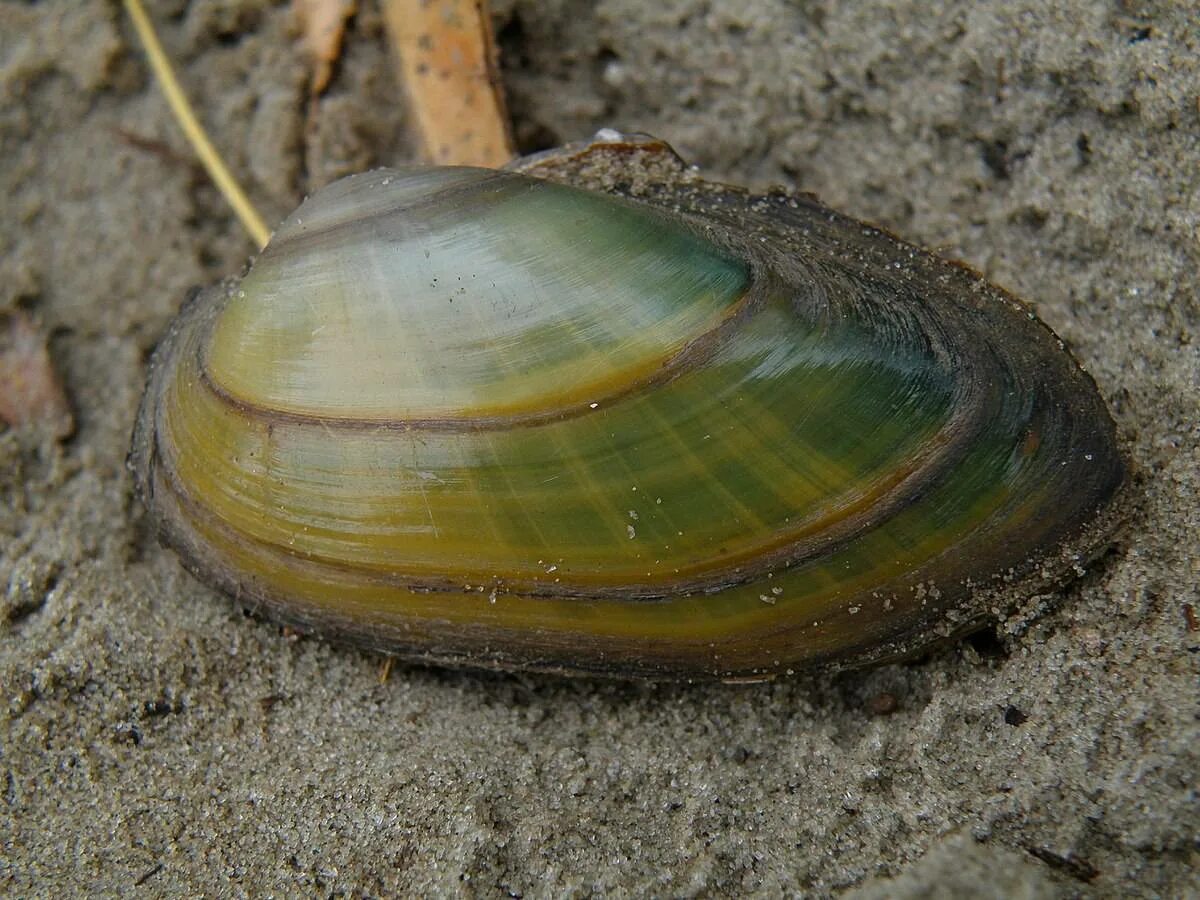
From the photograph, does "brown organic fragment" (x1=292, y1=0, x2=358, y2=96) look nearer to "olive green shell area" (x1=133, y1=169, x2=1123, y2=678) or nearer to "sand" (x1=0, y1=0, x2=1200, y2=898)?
"sand" (x1=0, y1=0, x2=1200, y2=898)

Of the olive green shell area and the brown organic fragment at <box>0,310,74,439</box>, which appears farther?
the brown organic fragment at <box>0,310,74,439</box>

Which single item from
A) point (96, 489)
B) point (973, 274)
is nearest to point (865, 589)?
point (973, 274)

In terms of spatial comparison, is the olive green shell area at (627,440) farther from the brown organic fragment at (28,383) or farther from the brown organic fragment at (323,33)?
the brown organic fragment at (323,33)

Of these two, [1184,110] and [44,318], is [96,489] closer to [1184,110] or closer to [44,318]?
[44,318]

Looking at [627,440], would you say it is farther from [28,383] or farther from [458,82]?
[28,383]

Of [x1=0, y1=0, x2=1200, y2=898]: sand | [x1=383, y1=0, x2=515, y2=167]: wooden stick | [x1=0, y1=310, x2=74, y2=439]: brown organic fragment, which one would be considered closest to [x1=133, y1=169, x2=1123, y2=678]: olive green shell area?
[x1=0, y1=0, x2=1200, y2=898]: sand
